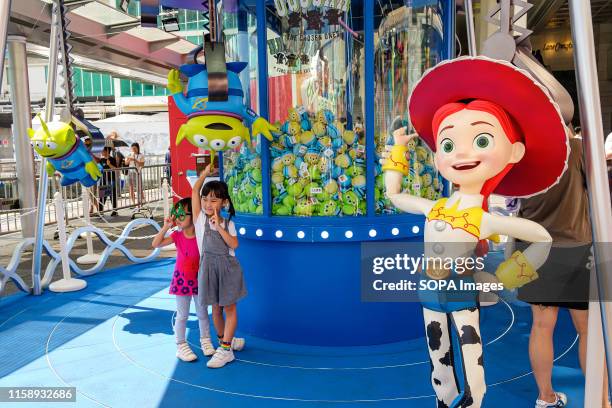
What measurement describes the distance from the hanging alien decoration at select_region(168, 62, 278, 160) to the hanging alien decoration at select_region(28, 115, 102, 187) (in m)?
1.95

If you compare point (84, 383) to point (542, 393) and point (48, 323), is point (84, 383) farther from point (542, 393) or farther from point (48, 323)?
point (542, 393)

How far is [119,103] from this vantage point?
3672cm

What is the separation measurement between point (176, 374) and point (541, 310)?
93.9 inches

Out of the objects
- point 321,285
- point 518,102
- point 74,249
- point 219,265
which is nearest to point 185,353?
point 219,265

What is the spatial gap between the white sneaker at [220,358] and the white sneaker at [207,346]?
0.36 feet

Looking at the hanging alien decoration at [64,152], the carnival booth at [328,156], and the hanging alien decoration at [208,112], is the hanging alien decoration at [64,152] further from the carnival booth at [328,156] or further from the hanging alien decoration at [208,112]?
the carnival booth at [328,156]

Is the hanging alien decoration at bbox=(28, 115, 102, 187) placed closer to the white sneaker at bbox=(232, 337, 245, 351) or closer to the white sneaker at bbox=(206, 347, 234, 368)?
the white sneaker at bbox=(232, 337, 245, 351)

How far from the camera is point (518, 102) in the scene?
7.48ft

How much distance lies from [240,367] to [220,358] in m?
0.16

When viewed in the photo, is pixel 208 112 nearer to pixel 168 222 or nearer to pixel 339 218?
pixel 168 222

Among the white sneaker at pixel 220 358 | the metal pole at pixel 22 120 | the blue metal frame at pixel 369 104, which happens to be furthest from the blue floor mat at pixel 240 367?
the metal pole at pixel 22 120

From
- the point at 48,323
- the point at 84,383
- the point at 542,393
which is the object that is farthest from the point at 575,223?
the point at 48,323

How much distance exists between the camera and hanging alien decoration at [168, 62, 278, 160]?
364cm

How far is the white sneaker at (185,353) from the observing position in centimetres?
394
